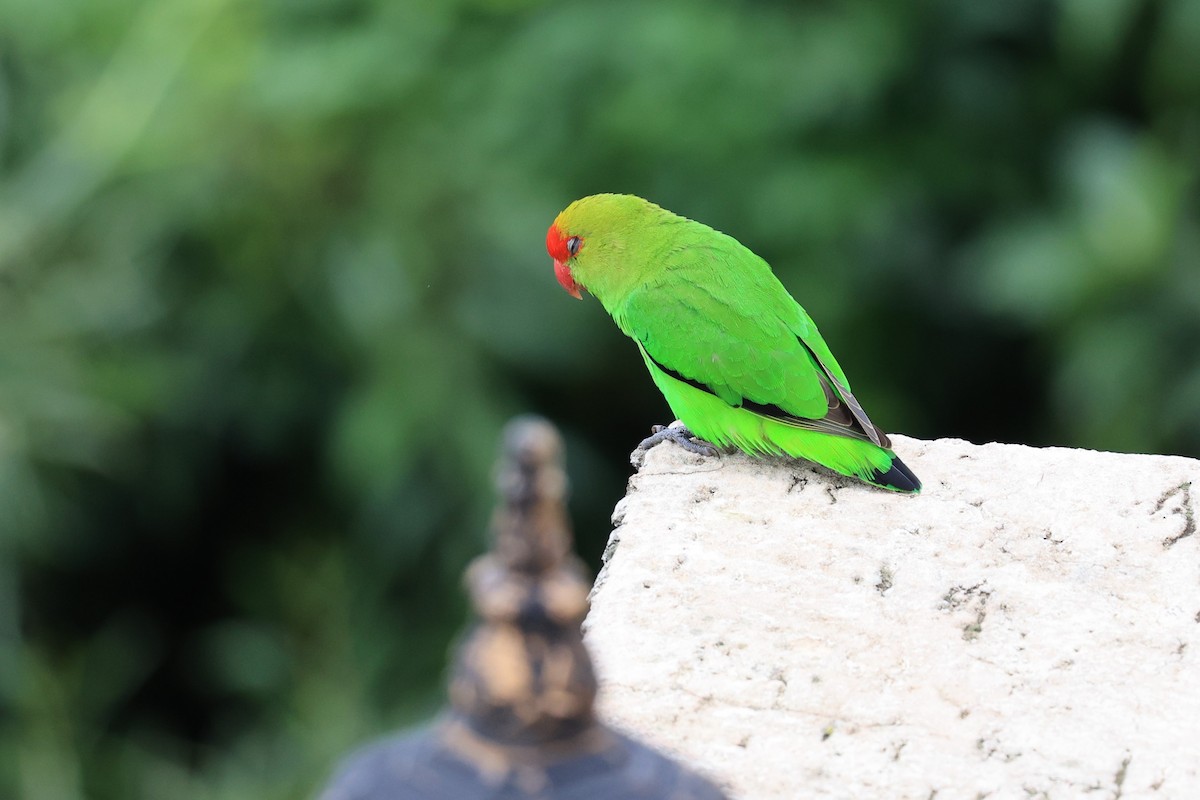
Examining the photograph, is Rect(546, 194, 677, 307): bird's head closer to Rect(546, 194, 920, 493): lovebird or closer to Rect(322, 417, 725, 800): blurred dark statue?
Rect(546, 194, 920, 493): lovebird

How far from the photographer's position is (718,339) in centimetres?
287

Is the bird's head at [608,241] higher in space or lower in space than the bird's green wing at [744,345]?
higher

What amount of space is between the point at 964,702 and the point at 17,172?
3.99 metres

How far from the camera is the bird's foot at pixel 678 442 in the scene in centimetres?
293

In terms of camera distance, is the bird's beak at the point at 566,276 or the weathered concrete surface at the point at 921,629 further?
the bird's beak at the point at 566,276

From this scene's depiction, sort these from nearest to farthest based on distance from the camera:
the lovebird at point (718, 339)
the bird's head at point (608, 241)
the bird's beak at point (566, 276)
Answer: the lovebird at point (718, 339), the bird's head at point (608, 241), the bird's beak at point (566, 276)

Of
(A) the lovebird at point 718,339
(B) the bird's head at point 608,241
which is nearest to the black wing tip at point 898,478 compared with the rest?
(A) the lovebird at point 718,339

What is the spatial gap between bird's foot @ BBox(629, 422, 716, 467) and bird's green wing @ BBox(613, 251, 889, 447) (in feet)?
0.44

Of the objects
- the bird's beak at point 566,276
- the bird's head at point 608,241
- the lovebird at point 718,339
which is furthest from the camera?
the bird's beak at point 566,276

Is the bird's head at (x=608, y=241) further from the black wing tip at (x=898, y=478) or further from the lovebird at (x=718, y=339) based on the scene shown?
the black wing tip at (x=898, y=478)

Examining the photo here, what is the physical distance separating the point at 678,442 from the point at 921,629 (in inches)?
37.1

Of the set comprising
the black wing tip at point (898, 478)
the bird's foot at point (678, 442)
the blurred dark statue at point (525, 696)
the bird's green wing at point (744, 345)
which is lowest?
the blurred dark statue at point (525, 696)

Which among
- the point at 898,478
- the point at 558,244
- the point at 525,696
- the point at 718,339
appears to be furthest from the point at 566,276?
the point at 525,696

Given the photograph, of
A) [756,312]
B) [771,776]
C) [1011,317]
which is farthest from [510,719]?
[1011,317]
